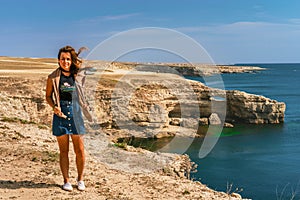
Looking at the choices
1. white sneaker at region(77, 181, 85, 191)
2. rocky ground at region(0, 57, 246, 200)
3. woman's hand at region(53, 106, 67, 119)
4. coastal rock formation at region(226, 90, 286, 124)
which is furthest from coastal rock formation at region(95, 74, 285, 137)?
woman's hand at region(53, 106, 67, 119)

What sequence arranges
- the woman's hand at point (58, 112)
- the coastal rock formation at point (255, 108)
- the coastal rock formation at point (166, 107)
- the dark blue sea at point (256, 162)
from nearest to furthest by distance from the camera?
1. the woman's hand at point (58, 112)
2. the dark blue sea at point (256, 162)
3. the coastal rock formation at point (166, 107)
4. the coastal rock formation at point (255, 108)

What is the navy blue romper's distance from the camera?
542cm

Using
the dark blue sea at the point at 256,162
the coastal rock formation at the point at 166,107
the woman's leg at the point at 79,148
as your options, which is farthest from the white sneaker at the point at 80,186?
the coastal rock formation at the point at 166,107

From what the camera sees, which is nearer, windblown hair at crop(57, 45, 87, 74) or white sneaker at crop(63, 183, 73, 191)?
windblown hair at crop(57, 45, 87, 74)

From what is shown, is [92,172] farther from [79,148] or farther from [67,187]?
[79,148]

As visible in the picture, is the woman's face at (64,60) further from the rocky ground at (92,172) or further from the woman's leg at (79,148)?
the rocky ground at (92,172)

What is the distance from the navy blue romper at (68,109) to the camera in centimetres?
542

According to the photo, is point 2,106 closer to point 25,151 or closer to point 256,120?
point 25,151

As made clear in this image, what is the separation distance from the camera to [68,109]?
17.9ft

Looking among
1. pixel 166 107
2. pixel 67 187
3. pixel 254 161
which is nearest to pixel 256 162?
pixel 254 161

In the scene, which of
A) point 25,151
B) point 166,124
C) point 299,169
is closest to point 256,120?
point 166,124

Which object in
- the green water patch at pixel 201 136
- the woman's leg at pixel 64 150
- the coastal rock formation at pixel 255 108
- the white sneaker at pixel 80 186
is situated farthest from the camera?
the coastal rock formation at pixel 255 108

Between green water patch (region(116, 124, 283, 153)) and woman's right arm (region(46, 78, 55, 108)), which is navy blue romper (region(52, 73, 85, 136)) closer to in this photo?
woman's right arm (region(46, 78, 55, 108))

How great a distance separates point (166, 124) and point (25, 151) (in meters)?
25.3
